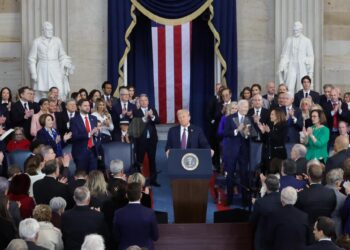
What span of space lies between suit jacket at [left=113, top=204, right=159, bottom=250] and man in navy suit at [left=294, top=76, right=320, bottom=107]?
23.8ft

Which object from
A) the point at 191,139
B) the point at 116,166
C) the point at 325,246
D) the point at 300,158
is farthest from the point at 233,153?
the point at 325,246

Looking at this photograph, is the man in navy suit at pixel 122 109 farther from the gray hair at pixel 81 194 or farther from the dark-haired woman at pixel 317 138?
the gray hair at pixel 81 194

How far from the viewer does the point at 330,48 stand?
19.3 meters

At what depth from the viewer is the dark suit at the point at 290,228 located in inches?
408

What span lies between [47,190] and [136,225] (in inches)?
58.8

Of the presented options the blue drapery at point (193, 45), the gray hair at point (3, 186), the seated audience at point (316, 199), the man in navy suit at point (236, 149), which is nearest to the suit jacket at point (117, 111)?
the man in navy suit at point (236, 149)

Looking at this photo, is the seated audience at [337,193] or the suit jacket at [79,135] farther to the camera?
the suit jacket at [79,135]

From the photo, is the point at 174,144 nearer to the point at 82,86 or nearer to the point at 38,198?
the point at 38,198

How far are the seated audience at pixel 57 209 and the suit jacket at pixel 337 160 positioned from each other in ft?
11.8

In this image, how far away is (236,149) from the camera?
48.7 feet

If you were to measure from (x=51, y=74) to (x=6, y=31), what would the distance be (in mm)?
1832

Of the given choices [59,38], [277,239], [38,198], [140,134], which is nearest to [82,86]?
[59,38]

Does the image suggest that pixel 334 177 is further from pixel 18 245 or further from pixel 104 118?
pixel 104 118

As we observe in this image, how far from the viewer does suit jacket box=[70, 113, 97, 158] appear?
14.9 m
